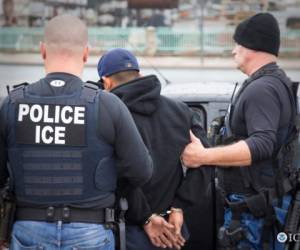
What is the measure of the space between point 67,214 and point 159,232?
560mm

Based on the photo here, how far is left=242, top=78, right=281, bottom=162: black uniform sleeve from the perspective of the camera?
341cm

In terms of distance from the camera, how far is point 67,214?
282 centimetres

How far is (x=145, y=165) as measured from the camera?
114 inches

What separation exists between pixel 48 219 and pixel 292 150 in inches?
53.7

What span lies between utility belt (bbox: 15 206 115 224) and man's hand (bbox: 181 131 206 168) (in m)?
0.51

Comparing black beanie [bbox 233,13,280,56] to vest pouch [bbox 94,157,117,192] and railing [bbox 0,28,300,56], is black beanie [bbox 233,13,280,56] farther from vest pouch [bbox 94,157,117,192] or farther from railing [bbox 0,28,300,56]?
railing [bbox 0,28,300,56]

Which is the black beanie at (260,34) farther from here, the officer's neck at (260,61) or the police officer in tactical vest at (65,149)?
the police officer in tactical vest at (65,149)


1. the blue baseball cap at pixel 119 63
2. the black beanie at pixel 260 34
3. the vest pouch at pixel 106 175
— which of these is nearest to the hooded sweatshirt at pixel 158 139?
the blue baseball cap at pixel 119 63

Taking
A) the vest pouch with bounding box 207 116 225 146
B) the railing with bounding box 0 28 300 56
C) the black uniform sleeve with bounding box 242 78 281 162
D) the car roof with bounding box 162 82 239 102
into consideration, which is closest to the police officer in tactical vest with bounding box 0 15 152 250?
the black uniform sleeve with bounding box 242 78 281 162

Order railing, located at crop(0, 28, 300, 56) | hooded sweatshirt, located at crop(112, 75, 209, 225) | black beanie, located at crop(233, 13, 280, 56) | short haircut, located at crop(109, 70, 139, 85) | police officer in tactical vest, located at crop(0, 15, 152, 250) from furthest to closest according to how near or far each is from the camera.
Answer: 1. railing, located at crop(0, 28, 300, 56)
2. black beanie, located at crop(233, 13, 280, 56)
3. short haircut, located at crop(109, 70, 139, 85)
4. hooded sweatshirt, located at crop(112, 75, 209, 225)
5. police officer in tactical vest, located at crop(0, 15, 152, 250)

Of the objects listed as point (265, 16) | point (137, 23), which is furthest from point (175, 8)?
point (265, 16)

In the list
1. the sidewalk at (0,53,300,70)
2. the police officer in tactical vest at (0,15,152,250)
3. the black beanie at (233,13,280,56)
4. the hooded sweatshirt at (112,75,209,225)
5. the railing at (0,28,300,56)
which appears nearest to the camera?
the police officer in tactical vest at (0,15,152,250)

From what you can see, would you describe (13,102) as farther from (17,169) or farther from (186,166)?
(186,166)

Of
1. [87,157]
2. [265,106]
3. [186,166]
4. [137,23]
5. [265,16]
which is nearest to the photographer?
[87,157]
